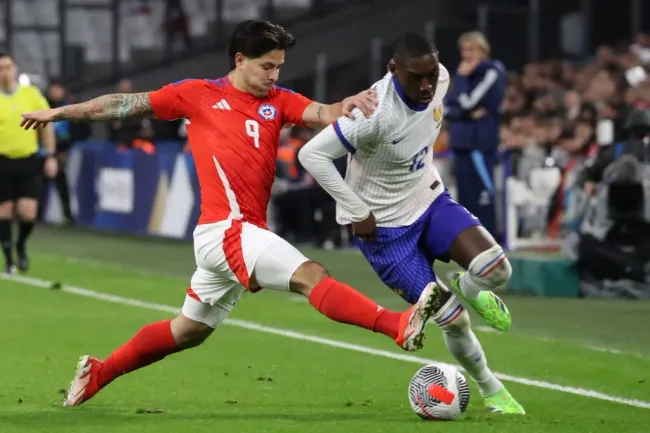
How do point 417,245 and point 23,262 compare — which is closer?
point 417,245

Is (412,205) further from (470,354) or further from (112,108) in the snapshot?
(112,108)

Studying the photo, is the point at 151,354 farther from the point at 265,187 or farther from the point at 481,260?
the point at 481,260

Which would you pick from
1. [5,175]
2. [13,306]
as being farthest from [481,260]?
[5,175]

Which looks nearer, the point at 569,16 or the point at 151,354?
the point at 151,354

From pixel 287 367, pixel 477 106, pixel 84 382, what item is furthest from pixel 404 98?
pixel 477 106

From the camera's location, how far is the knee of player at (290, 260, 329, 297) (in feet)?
23.8

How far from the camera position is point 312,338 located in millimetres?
11383

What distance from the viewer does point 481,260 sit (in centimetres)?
766

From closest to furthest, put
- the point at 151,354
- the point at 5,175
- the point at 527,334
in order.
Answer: the point at 151,354 < the point at 527,334 < the point at 5,175

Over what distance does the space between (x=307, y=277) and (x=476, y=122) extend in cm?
862

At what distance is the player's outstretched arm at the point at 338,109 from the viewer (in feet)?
25.0

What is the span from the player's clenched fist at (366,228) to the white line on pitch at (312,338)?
173 centimetres

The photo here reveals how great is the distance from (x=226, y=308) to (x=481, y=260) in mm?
1269

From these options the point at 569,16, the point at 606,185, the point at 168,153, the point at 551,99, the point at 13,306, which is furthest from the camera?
the point at 569,16
